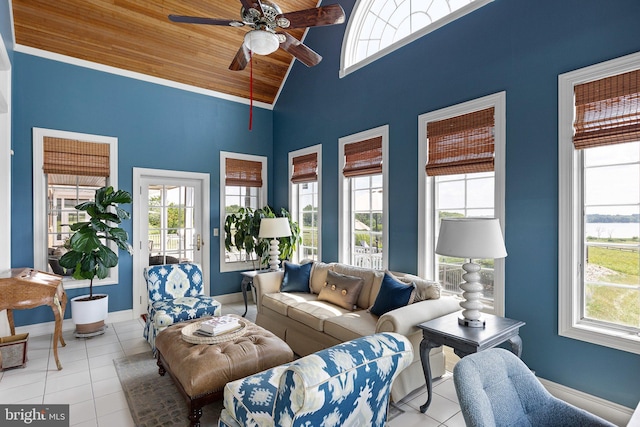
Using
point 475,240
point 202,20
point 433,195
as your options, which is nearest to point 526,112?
point 433,195

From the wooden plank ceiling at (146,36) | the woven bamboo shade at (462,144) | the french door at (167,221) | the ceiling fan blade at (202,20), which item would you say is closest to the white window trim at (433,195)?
the woven bamboo shade at (462,144)

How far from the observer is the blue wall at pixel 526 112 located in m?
2.39

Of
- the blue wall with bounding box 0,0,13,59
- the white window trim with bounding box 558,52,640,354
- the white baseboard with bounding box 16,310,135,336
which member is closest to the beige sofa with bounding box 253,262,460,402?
the white window trim with bounding box 558,52,640,354

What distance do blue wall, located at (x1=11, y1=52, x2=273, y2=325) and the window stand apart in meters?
0.92

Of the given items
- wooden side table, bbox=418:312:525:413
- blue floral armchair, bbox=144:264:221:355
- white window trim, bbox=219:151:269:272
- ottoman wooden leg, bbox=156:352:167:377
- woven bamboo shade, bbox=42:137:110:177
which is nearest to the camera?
wooden side table, bbox=418:312:525:413

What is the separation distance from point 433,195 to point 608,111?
153 cm

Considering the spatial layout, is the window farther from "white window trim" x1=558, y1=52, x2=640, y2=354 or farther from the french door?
"white window trim" x1=558, y1=52, x2=640, y2=354

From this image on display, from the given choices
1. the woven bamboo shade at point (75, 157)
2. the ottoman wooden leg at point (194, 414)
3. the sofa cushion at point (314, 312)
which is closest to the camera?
the ottoman wooden leg at point (194, 414)

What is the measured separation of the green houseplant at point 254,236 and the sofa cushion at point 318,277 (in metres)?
1.14

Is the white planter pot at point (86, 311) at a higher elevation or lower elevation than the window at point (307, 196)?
lower

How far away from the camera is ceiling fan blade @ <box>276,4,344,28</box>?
242 cm

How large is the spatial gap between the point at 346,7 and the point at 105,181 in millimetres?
4047

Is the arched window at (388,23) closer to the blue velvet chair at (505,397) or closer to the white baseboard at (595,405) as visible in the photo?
the blue velvet chair at (505,397)

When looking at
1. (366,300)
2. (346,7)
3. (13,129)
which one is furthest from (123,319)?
(346,7)
